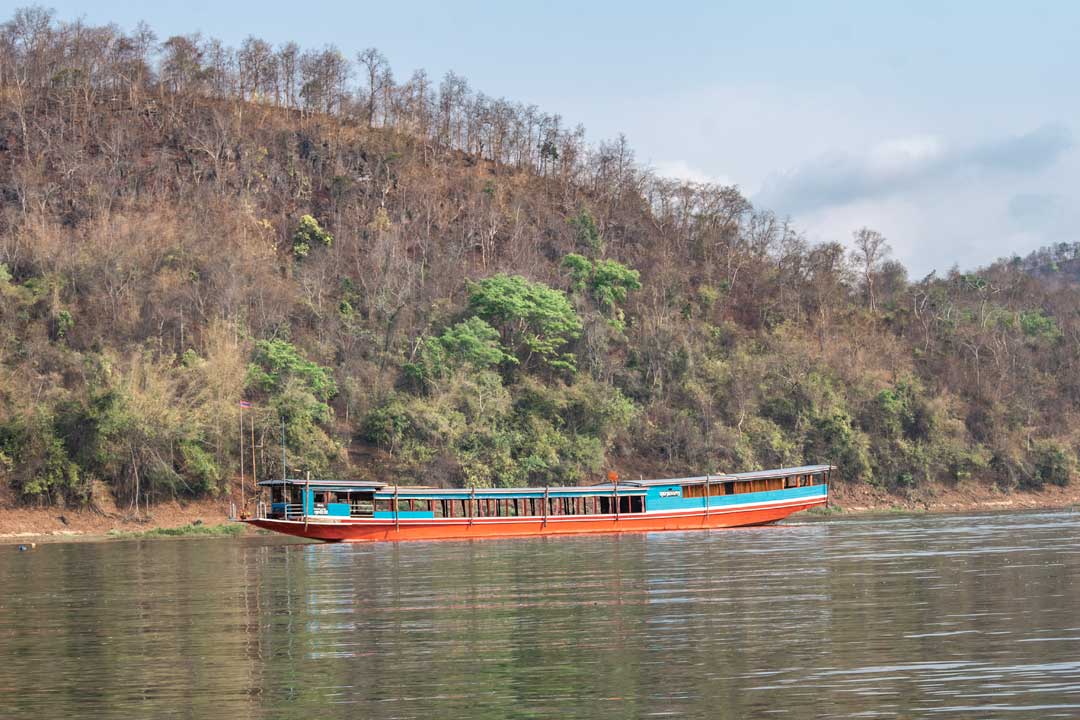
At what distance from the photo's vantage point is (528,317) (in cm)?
8131

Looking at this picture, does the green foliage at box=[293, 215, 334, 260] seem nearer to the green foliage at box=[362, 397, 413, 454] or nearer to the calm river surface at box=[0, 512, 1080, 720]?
the green foliage at box=[362, 397, 413, 454]

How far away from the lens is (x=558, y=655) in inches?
701

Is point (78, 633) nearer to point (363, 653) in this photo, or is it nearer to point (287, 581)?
point (363, 653)

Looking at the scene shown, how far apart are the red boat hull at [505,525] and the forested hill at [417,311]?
49.8 feet

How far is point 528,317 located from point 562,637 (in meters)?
62.1

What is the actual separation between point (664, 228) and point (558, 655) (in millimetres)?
93660

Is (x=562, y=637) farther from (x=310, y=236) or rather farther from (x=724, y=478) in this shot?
(x=310, y=236)

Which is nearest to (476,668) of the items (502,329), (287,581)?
(287,581)

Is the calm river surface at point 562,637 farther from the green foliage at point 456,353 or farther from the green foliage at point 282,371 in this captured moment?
the green foliage at point 456,353

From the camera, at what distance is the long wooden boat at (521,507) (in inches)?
1997

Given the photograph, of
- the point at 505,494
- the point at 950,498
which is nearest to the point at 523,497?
the point at 505,494

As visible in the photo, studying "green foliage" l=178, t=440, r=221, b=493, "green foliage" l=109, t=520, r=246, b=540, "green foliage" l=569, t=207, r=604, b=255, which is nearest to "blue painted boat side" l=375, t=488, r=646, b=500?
"green foliage" l=109, t=520, r=246, b=540

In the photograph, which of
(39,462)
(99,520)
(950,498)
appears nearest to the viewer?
(39,462)

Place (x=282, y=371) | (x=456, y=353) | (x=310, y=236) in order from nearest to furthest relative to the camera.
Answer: (x=282, y=371) → (x=456, y=353) → (x=310, y=236)
